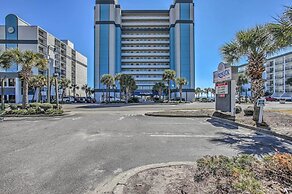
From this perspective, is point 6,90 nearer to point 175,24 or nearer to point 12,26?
point 12,26

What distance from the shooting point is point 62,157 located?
6820mm

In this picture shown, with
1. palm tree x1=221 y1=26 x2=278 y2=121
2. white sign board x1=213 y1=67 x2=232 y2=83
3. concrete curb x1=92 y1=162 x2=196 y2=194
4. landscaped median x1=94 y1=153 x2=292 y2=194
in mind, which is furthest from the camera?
white sign board x1=213 y1=67 x2=232 y2=83

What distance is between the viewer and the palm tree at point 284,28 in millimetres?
9906

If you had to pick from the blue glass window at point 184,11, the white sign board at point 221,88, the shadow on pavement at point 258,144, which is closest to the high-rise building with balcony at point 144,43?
the blue glass window at point 184,11

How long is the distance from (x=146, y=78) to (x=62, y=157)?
94.1 metres

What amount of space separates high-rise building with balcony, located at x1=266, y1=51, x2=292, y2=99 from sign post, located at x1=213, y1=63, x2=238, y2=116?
315 ft

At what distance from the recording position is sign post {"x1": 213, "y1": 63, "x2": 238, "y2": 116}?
17.9m

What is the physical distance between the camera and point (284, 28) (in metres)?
10.5

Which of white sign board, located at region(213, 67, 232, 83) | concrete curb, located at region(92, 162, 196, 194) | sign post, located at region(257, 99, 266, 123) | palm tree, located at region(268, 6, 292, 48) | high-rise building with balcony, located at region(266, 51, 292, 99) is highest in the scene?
high-rise building with balcony, located at region(266, 51, 292, 99)

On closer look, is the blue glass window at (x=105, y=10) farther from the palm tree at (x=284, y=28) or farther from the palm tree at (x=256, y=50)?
the palm tree at (x=284, y=28)

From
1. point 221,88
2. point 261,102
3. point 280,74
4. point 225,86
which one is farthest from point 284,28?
point 280,74

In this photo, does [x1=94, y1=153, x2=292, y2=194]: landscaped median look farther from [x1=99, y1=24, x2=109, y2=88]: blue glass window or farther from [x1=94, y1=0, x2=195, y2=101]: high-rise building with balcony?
[x1=99, y1=24, x2=109, y2=88]: blue glass window

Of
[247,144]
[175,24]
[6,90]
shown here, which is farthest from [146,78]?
[247,144]

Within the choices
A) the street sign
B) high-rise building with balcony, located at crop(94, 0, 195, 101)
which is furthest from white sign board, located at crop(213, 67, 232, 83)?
high-rise building with balcony, located at crop(94, 0, 195, 101)
